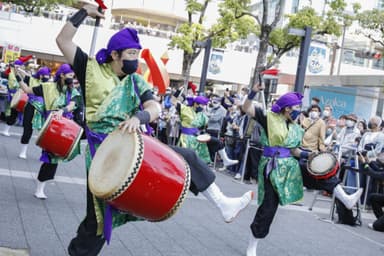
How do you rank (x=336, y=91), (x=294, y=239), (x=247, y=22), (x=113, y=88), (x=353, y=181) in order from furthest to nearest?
(x=247, y=22) → (x=336, y=91) → (x=353, y=181) → (x=294, y=239) → (x=113, y=88)

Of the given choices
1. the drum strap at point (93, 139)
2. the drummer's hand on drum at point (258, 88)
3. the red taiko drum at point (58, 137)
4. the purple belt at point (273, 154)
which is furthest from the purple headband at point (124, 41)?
the purple belt at point (273, 154)

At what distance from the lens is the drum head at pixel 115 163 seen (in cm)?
323

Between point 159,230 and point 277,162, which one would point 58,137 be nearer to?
point 159,230

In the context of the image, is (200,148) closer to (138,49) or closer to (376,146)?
(376,146)

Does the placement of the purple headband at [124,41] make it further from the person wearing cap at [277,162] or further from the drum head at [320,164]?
the drum head at [320,164]

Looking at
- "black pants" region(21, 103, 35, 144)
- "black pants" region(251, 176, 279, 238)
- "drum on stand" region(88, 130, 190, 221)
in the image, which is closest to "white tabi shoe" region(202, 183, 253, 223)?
"drum on stand" region(88, 130, 190, 221)

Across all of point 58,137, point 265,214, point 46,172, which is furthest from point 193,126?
point 265,214

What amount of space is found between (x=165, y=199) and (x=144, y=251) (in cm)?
164

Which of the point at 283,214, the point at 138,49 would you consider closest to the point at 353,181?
the point at 283,214

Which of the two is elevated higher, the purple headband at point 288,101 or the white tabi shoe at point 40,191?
the purple headband at point 288,101

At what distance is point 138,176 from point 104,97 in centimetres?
72

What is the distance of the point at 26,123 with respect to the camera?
9.91 m

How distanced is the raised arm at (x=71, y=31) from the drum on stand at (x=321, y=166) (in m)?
2.96

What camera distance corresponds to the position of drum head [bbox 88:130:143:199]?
3227 mm
